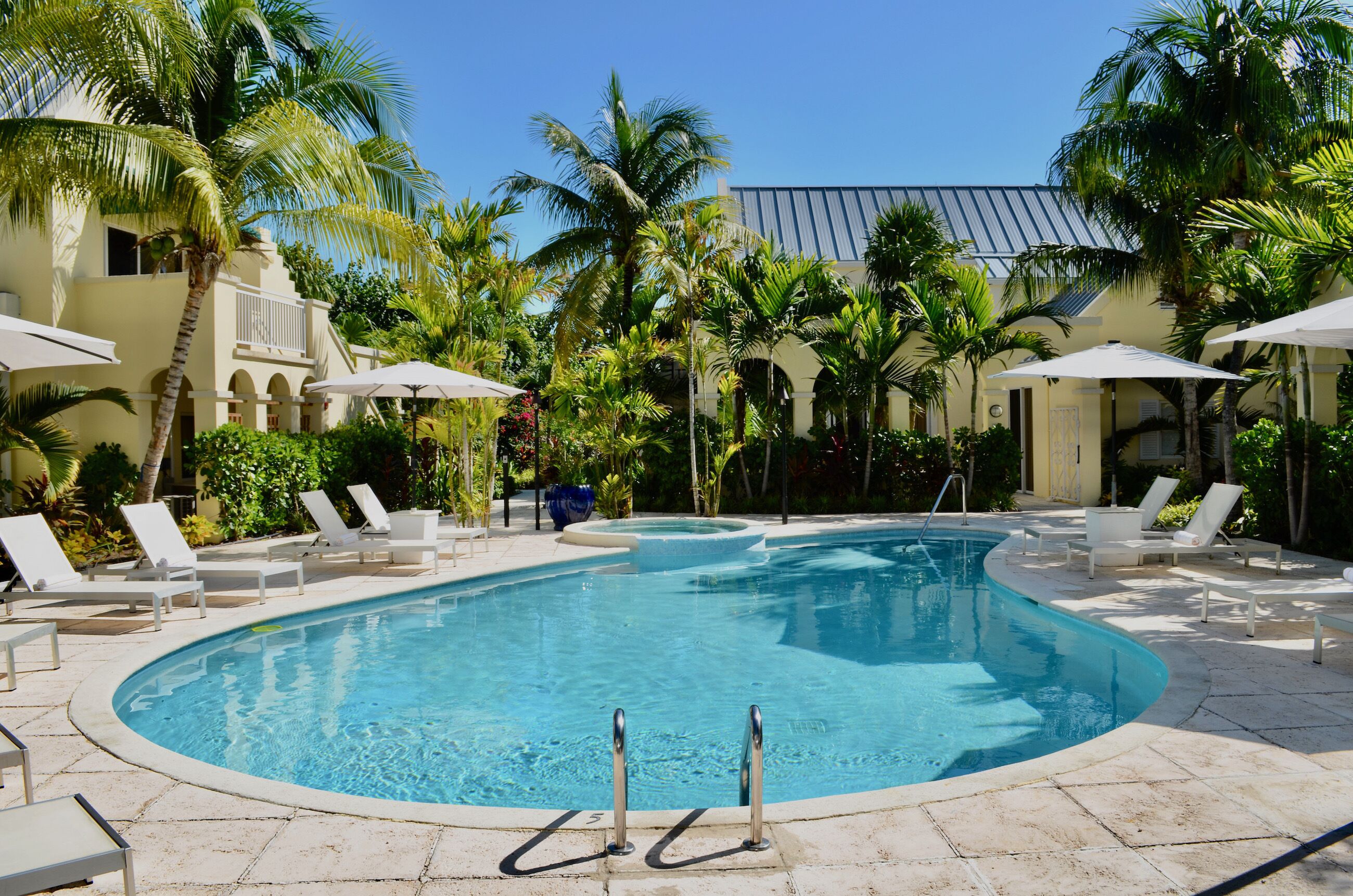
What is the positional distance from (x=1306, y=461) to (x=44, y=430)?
16.2 meters

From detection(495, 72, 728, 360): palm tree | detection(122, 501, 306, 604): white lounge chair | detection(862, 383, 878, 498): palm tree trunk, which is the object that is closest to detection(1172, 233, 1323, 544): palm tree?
detection(862, 383, 878, 498): palm tree trunk

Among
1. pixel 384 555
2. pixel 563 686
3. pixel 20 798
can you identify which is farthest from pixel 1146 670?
pixel 384 555

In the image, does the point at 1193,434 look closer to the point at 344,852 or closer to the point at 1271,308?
the point at 1271,308

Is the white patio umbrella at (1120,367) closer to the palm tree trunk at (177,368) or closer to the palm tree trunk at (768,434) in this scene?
the palm tree trunk at (768,434)

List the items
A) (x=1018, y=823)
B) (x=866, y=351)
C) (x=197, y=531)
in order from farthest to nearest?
(x=866, y=351)
(x=197, y=531)
(x=1018, y=823)

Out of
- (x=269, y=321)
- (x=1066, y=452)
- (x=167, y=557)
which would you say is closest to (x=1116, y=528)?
(x=1066, y=452)

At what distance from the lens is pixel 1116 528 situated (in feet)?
34.8

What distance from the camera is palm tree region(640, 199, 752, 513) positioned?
53.5 ft

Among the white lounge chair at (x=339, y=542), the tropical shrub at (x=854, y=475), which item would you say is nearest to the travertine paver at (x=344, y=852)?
the white lounge chair at (x=339, y=542)

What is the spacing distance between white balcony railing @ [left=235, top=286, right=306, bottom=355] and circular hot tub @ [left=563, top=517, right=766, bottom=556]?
6.74m

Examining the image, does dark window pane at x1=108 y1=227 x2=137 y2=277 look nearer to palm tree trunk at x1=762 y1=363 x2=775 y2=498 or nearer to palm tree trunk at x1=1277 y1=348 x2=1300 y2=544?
palm tree trunk at x1=762 y1=363 x2=775 y2=498

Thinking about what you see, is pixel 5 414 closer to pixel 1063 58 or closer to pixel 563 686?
pixel 563 686

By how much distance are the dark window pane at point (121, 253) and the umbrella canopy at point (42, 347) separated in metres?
10.8

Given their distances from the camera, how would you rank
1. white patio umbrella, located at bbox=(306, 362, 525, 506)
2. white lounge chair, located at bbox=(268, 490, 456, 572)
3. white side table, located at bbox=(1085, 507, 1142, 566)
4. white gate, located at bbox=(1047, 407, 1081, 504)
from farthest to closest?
white gate, located at bbox=(1047, 407, 1081, 504) → white patio umbrella, located at bbox=(306, 362, 525, 506) → white lounge chair, located at bbox=(268, 490, 456, 572) → white side table, located at bbox=(1085, 507, 1142, 566)
